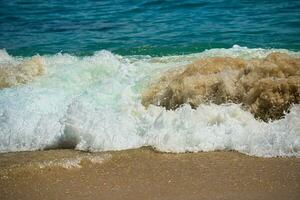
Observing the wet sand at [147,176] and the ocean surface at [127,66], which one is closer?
the wet sand at [147,176]

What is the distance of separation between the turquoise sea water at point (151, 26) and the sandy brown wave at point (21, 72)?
2.25m

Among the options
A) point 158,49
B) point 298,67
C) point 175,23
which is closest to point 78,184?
point 298,67

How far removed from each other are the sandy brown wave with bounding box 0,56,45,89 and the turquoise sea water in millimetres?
2249

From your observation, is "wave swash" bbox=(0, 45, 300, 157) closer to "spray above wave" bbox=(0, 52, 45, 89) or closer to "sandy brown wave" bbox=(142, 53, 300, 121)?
"sandy brown wave" bbox=(142, 53, 300, 121)

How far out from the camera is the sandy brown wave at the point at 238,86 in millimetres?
6066

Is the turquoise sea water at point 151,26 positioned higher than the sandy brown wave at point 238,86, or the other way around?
the sandy brown wave at point 238,86

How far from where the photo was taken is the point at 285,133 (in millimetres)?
5375

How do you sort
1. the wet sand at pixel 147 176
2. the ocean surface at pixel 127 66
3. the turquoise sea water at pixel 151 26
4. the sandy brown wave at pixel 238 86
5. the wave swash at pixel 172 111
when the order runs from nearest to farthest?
the wet sand at pixel 147 176 < the wave swash at pixel 172 111 < the ocean surface at pixel 127 66 < the sandy brown wave at pixel 238 86 < the turquoise sea water at pixel 151 26

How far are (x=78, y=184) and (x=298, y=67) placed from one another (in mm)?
3350

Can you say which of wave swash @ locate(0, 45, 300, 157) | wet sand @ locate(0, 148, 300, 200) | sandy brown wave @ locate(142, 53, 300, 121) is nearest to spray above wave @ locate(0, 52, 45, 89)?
wave swash @ locate(0, 45, 300, 157)

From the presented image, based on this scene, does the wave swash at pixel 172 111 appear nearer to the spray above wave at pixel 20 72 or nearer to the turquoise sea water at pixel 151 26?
the spray above wave at pixel 20 72

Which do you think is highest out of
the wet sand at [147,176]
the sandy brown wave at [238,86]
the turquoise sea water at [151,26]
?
the sandy brown wave at [238,86]

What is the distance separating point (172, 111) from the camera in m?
6.29

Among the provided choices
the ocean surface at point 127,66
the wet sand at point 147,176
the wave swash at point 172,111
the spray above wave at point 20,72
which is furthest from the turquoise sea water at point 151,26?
the wet sand at point 147,176
